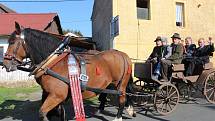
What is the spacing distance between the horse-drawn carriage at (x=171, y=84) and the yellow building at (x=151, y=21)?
8244mm

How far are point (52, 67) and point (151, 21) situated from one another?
13935mm

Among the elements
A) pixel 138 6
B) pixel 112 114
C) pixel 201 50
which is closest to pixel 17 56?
pixel 112 114

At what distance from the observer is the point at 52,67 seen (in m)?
8.40

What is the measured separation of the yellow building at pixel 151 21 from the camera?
21.0 meters

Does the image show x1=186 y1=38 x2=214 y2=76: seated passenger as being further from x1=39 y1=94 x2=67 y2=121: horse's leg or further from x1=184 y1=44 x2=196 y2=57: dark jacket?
x1=39 y1=94 x2=67 y2=121: horse's leg

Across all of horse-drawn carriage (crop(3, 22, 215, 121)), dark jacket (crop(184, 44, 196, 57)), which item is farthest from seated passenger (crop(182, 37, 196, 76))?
horse-drawn carriage (crop(3, 22, 215, 121))

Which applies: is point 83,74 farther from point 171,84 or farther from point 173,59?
point 173,59

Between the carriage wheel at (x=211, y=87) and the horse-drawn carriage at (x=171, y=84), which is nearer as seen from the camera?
the horse-drawn carriage at (x=171, y=84)

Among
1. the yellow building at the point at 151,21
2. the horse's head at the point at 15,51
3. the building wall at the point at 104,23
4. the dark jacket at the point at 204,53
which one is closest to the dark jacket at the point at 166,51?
the dark jacket at the point at 204,53

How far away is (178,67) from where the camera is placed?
11320 mm

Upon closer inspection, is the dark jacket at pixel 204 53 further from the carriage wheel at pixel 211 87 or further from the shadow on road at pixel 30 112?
the shadow on road at pixel 30 112

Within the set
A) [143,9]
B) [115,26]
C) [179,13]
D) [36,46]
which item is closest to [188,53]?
[36,46]

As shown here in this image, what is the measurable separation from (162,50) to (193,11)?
12180 mm

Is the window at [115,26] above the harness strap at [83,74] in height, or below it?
Answer: above
